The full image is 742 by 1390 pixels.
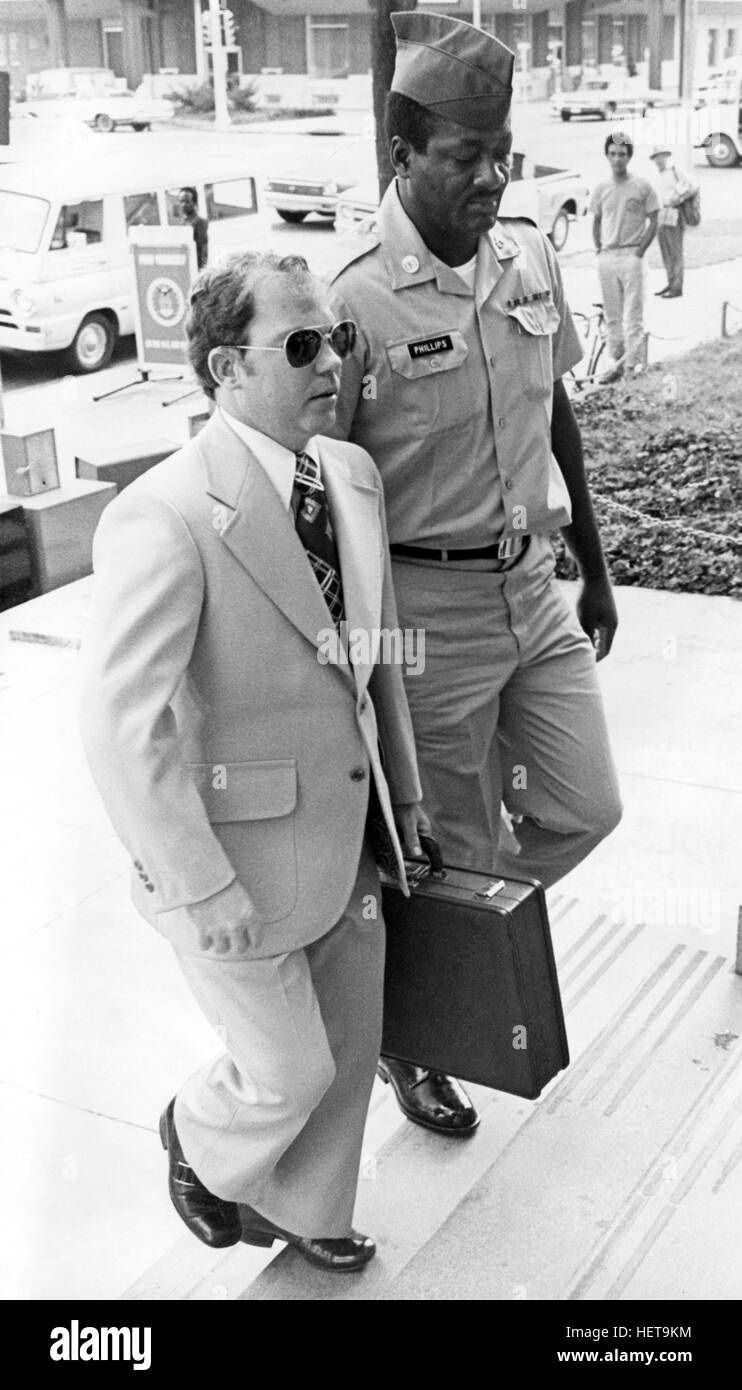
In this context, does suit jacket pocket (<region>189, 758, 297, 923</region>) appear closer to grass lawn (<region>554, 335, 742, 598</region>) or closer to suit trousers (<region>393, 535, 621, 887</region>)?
suit trousers (<region>393, 535, 621, 887</region>)

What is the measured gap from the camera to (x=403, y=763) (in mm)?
3066

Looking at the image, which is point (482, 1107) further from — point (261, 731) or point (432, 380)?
point (432, 380)

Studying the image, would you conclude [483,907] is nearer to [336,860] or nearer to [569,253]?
[336,860]

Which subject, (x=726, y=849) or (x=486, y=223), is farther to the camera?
(x=726, y=849)

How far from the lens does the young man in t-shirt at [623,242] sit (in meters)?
11.9

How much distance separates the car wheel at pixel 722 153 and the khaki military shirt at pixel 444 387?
9754mm

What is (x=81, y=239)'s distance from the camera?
13102mm

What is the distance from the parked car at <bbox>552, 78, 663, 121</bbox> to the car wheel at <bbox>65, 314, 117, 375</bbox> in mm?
4030

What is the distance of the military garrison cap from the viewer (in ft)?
10.1

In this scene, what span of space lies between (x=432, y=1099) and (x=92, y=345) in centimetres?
1086

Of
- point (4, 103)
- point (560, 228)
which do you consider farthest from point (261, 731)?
point (560, 228)

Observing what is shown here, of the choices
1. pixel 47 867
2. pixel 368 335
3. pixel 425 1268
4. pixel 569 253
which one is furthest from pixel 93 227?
pixel 425 1268

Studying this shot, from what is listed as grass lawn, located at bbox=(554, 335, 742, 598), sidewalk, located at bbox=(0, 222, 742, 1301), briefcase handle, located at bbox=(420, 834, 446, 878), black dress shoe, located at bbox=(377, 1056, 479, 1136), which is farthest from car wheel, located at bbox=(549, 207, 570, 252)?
briefcase handle, located at bbox=(420, 834, 446, 878)

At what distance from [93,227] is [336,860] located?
37.1 feet
